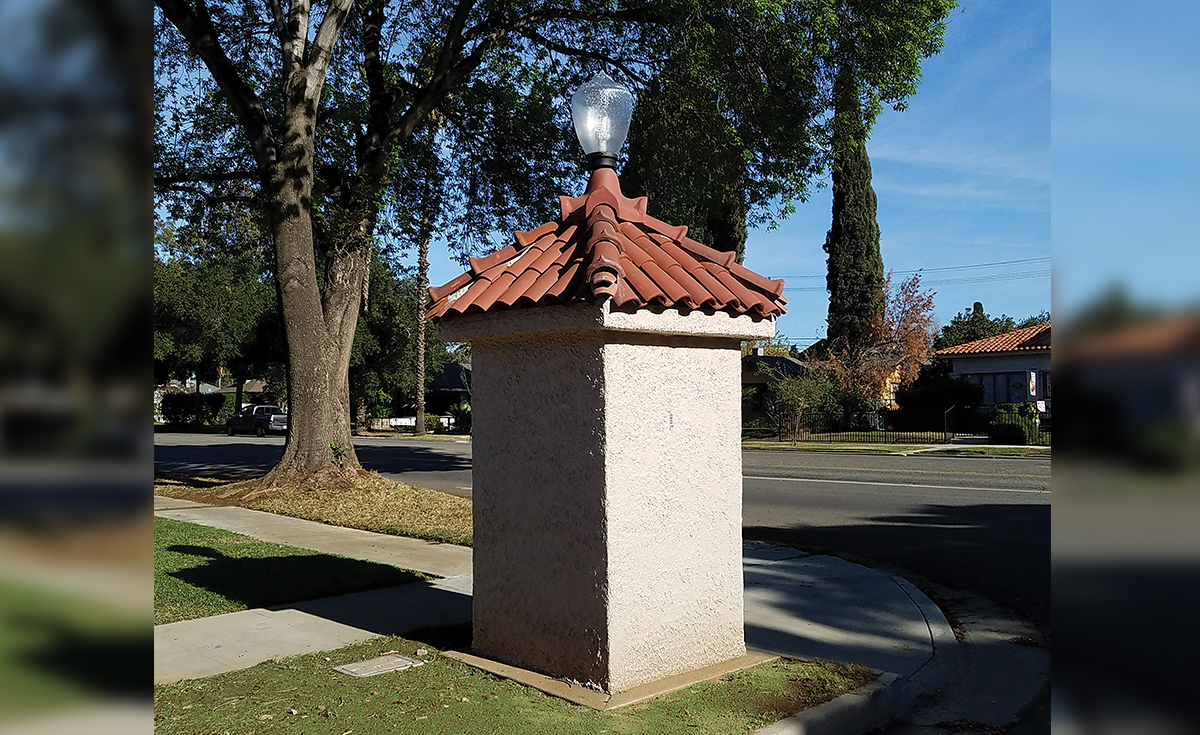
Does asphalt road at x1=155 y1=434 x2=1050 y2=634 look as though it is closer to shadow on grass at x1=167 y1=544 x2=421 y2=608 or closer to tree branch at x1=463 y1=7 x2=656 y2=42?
shadow on grass at x1=167 y1=544 x2=421 y2=608

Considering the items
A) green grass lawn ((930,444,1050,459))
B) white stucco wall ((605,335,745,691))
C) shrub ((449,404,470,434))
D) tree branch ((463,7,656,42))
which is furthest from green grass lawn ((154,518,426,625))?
shrub ((449,404,470,434))

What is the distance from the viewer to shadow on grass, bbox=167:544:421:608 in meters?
7.39

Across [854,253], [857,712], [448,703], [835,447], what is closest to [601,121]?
[448,703]

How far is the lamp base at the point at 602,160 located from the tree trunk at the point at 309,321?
369 inches

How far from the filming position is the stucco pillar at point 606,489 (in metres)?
4.71

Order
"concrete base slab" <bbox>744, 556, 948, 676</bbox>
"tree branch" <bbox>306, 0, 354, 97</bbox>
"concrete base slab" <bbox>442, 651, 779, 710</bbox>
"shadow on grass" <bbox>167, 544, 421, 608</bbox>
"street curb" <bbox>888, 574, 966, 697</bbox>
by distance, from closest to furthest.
→ "concrete base slab" <bbox>442, 651, 779, 710</bbox> → "street curb" <bbox>888, 574, 966, 697</bbox> → "concrete base slab" <bbox>744, 556, 948, 676</bbox> → "shadow on grass" <bbox>167, 544, 421, 608</bbox> → "tree branch" <bbox>306, 0, 354, 97</bbox>

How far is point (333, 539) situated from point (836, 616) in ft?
20.2

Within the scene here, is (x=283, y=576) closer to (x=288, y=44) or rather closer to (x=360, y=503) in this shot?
(x=360, y=503)

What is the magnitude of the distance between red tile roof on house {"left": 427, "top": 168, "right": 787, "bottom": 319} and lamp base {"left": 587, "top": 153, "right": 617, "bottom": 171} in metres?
0.05

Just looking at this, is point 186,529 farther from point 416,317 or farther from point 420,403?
point 416,317
